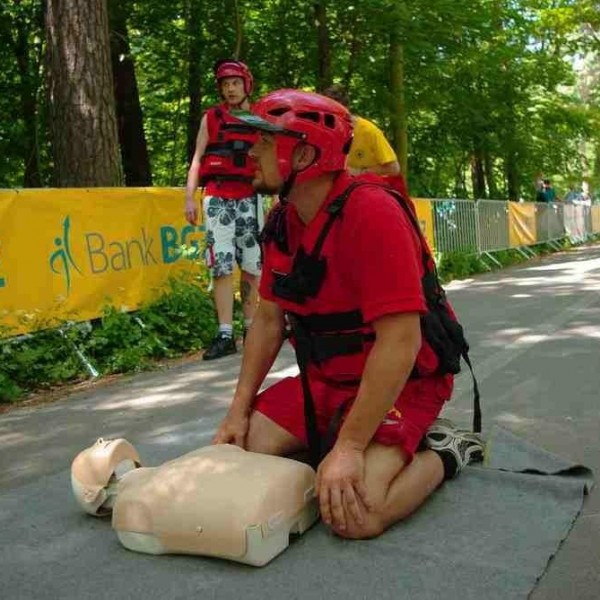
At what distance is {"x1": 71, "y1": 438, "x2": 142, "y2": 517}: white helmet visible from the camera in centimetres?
288

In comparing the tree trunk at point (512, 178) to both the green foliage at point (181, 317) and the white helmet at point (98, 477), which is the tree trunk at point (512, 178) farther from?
the white helmet at point (98, 477)

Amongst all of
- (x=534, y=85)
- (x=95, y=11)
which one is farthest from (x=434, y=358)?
(x=534, y=85)

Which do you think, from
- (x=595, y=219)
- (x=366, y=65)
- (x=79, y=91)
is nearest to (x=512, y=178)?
(x=595, y=219)

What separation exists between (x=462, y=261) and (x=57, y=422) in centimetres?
1175

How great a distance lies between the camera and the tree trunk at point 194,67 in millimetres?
14030

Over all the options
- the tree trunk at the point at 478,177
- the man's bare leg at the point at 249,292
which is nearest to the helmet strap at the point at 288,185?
the man's bare leg at the point at 249,292

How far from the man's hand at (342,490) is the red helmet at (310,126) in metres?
0.94

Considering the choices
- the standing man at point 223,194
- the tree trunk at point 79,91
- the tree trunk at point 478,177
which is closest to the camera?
the standing man at point 223,194

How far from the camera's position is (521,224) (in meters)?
21.4

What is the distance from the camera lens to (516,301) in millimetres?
9500

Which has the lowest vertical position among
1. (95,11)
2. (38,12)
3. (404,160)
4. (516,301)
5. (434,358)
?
(516,301)

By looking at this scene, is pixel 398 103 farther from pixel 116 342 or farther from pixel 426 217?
pixel 116 342

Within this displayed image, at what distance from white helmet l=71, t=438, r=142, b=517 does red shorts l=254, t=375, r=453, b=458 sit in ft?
1.79

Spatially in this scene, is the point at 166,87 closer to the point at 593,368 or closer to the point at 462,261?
the point at 462,261
